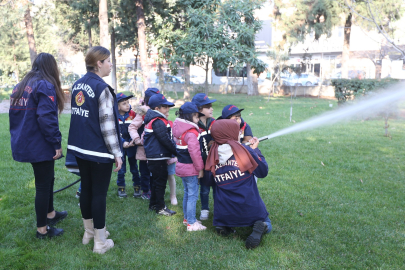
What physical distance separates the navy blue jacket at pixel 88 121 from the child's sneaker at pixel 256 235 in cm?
175

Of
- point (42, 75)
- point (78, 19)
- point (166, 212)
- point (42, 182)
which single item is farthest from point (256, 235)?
point (78, 19)

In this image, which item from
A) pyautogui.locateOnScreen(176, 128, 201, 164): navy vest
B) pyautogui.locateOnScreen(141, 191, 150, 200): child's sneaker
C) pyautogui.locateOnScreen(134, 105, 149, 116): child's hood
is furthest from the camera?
pyautogui.locateOnScreen(141, 191, 150, 200): child's sneaker

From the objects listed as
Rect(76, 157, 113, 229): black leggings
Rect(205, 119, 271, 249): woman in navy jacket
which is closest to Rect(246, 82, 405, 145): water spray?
Rect(205, 119, 271, 249): woman in navy jacket

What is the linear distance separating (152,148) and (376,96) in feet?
39.9

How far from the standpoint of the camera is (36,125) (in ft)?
11.5

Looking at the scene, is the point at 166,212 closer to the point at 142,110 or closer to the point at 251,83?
the point at 142,110

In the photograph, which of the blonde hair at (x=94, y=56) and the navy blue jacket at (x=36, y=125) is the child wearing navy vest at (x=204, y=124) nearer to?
the blonde hair at (x=94, y=56)

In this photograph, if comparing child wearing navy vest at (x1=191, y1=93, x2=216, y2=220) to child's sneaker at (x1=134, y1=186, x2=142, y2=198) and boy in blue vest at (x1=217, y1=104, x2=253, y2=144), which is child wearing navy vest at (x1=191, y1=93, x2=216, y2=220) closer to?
boy in blue vest at (x1=217, y1=104, x2=253, y2=144)

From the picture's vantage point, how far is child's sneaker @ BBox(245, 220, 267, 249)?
3691 millimetres

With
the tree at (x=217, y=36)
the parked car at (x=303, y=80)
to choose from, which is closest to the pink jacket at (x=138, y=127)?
the tree at (x=217, y=36)

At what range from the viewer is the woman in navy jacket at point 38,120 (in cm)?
346

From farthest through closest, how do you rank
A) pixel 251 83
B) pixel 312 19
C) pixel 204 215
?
pixel 251 83 < pixel 312 19 < pixel 204 215

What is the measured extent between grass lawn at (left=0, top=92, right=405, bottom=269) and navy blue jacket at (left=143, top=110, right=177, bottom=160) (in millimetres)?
876

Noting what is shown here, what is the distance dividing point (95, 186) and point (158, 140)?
127 cm
